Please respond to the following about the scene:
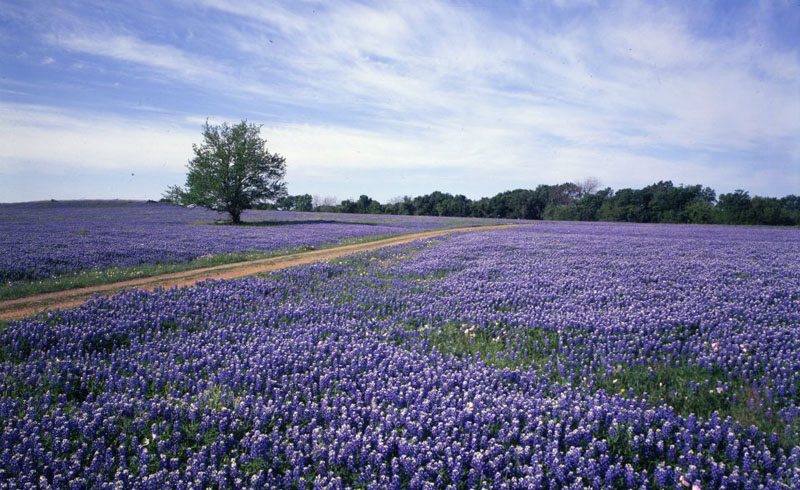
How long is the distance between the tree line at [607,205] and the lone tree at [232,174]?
3.19 metres

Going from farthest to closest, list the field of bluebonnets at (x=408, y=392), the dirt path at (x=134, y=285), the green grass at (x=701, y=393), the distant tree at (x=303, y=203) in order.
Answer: the distant tree at (x=303, y=203)
the dirt path at (x=134, y=285)
the green grass at (x=701, y=393)
the field of bluebonnets at (x=408, y=392)

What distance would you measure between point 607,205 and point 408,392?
94.4 metres

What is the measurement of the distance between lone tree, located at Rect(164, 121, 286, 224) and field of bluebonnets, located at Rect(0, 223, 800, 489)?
34.2 metres

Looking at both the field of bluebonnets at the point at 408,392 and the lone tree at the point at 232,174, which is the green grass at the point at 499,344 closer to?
the field of bluebonnets at the point at 408,392

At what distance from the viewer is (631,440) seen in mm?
4094

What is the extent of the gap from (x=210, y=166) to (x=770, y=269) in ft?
139

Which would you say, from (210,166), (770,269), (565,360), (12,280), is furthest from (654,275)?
(210,166)

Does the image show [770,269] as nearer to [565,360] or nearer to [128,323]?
[565,360]

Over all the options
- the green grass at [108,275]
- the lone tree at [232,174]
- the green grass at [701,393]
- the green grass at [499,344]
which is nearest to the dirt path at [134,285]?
the green grass at [108,275]

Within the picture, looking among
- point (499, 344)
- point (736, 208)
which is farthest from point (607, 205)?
point (499, 344)

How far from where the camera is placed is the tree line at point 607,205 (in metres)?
64.9

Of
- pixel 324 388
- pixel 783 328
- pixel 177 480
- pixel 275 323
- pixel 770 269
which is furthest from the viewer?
pixel 770 269

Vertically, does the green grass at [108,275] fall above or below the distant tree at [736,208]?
below

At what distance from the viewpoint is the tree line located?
64938 millimetres
